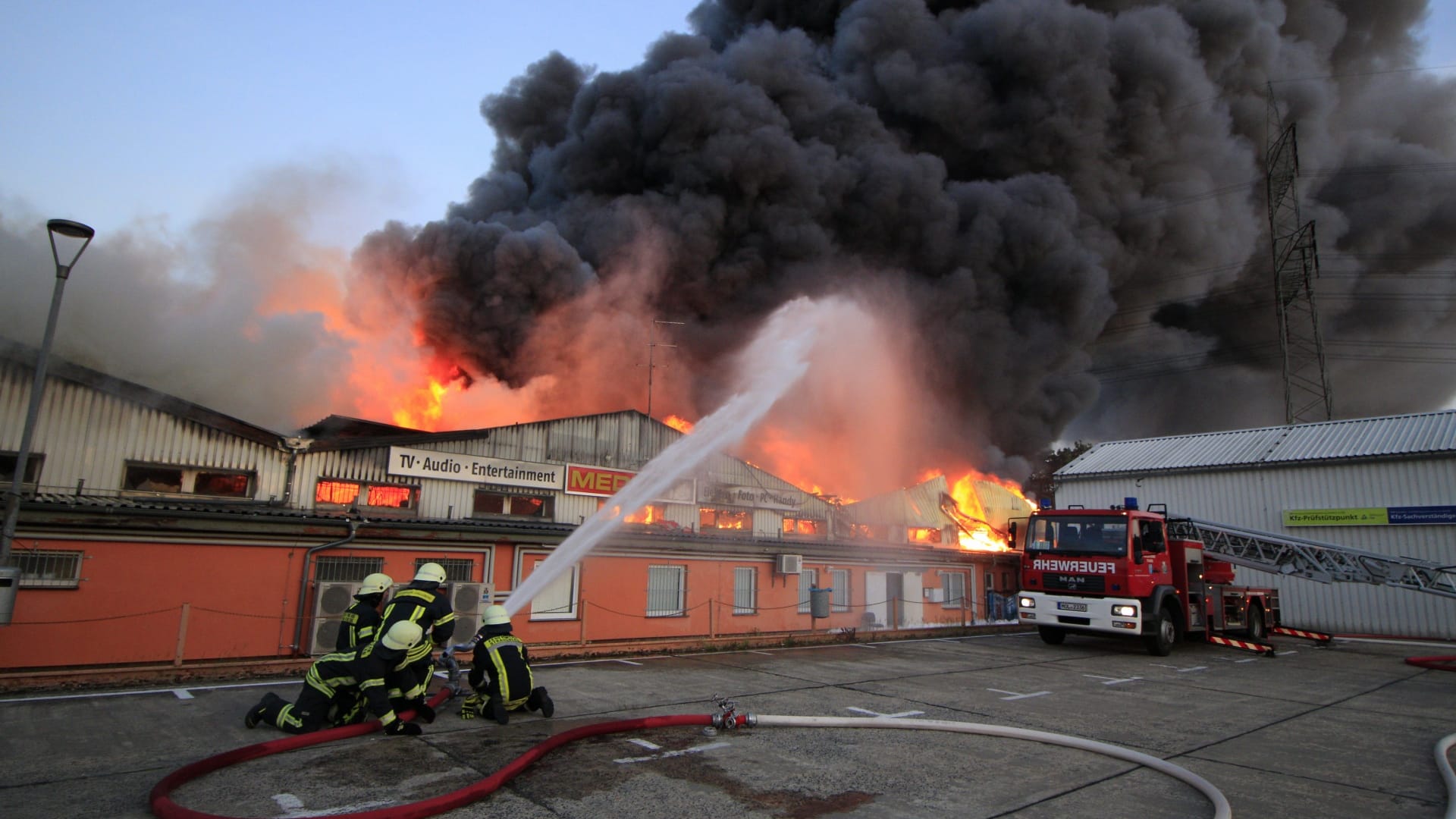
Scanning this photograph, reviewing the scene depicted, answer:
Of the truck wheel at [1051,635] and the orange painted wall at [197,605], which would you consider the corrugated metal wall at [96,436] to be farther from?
the truck wheel at [1051,635]

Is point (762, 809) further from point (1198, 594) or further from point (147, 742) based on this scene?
point (1198, 594)

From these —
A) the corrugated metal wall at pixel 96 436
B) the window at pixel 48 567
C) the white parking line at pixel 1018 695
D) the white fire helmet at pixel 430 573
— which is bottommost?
the white parking line at pixel 1018 695

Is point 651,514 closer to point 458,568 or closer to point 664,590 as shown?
point 664,590

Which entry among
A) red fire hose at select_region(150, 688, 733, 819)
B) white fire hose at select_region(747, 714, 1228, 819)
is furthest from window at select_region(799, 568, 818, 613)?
red fire hose at select_region(150, 688, 733, 819)

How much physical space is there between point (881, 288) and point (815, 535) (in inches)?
509

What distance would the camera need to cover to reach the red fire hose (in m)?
4.27

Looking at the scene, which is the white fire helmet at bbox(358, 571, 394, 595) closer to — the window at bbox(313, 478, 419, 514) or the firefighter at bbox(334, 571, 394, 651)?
the firefighter at bbox(334, 571, 394, 651)

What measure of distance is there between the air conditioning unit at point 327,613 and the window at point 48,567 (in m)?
2.65

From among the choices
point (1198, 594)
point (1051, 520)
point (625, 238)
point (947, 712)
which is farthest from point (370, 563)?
point (625, 238)

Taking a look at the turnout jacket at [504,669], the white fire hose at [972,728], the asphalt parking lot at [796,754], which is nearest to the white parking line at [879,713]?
the asphalt parking lot at [796,754]

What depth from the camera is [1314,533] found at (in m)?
21.2

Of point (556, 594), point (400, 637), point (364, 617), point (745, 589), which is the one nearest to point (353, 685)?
point (400, 637)

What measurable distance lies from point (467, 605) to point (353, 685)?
5.39 metres

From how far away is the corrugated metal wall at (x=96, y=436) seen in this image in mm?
13305
